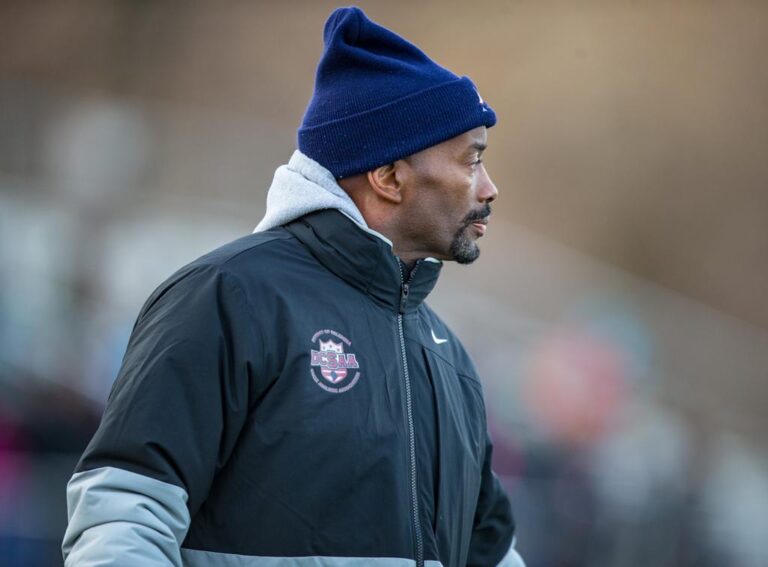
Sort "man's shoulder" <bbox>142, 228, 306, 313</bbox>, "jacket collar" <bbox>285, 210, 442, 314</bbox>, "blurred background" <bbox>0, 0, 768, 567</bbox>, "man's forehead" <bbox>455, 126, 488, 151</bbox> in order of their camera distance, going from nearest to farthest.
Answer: "man's shoulder" <bbox>142, 228, 306, 313</bbox>, "jacket collar" <bbox>285, 210, 442, 314</bbox>, "man's forehead" <bbox>455, 126, 488, 151</bbox>, "blurred background" <bbox>0, 0, 768, 567</bbox>

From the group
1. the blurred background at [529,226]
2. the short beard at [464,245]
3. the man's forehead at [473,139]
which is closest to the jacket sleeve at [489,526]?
the short beard at [464,245]

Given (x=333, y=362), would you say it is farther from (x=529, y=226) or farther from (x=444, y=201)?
(x=529, y=226)

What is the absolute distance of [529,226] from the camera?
1423cm

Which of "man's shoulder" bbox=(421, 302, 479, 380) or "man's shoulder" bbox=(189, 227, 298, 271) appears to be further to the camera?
"man's shoulder" bbox=(421, 302, 479, 380)

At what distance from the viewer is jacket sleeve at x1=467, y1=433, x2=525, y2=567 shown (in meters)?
2.79

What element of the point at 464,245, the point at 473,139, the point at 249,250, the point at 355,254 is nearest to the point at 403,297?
the point at 355,254

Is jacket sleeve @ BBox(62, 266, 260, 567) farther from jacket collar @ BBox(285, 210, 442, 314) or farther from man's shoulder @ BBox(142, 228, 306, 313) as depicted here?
jacket collar @ BBox(285, 210, 442, 314)

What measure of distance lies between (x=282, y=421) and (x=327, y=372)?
140 millimetres

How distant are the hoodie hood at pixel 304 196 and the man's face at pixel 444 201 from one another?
14cm

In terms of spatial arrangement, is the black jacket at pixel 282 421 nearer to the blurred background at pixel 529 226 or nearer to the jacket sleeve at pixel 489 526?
the jacket sleeve at pixel 489 526

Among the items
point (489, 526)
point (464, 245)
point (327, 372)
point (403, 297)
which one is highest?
point (464, 245)

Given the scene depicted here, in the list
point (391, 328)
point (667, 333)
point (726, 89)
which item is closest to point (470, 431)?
point (391, 328)

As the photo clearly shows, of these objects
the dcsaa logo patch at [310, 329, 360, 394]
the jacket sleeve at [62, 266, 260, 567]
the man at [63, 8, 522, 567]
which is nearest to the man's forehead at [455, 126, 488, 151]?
the man at [63, 8, 522, 567]

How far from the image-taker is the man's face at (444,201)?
2.56 metres
